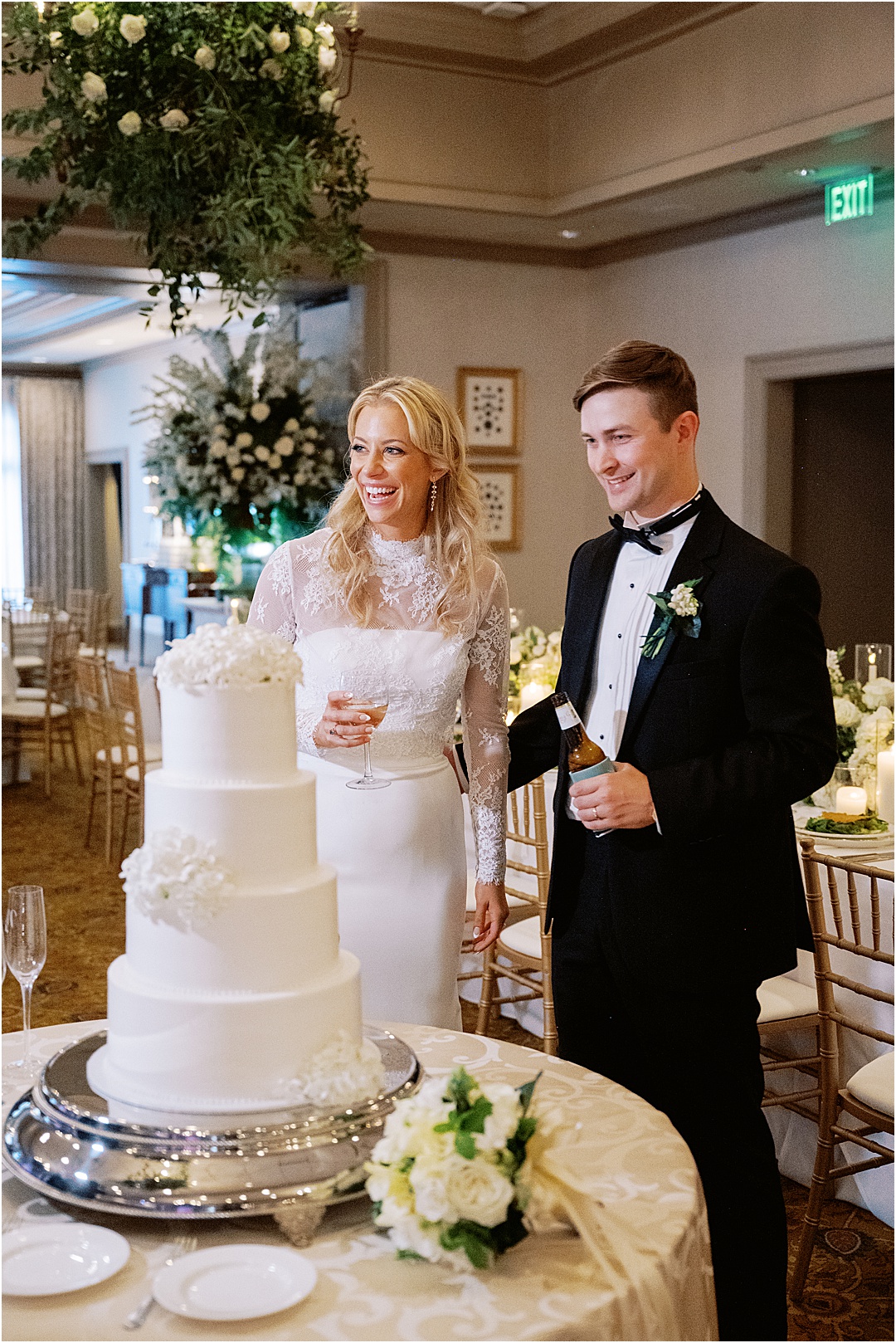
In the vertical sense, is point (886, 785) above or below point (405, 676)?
below

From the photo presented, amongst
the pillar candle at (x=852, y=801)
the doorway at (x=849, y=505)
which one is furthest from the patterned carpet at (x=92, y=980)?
the doorway at (x=849, y=505)

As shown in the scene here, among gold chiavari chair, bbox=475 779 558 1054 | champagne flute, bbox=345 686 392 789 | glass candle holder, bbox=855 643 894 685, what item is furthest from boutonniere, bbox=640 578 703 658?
glass candle holder, bbox=855 643 894 685

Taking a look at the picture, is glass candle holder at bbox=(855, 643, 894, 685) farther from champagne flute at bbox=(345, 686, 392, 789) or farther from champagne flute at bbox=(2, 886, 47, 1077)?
champagne flute at bbox=(2, 886, 47, 1077)

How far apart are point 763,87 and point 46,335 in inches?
458

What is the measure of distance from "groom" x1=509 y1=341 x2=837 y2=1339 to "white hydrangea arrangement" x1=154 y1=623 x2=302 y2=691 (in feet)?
2.32

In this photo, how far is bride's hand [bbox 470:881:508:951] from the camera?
3.04 m

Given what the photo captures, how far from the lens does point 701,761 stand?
2371mm

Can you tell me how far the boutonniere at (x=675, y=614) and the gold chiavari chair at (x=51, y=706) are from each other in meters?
7.78

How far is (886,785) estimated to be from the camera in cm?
413

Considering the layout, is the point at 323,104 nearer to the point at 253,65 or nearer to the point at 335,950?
the point at 253,65

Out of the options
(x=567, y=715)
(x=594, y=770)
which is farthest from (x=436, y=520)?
(x=594, y=770)

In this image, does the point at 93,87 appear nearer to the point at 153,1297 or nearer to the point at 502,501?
the point at 502,501

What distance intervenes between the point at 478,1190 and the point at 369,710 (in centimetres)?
132

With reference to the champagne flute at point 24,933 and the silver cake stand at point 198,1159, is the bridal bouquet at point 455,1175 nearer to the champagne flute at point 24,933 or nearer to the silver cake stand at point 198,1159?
the silver cake stand at point 198,1159
